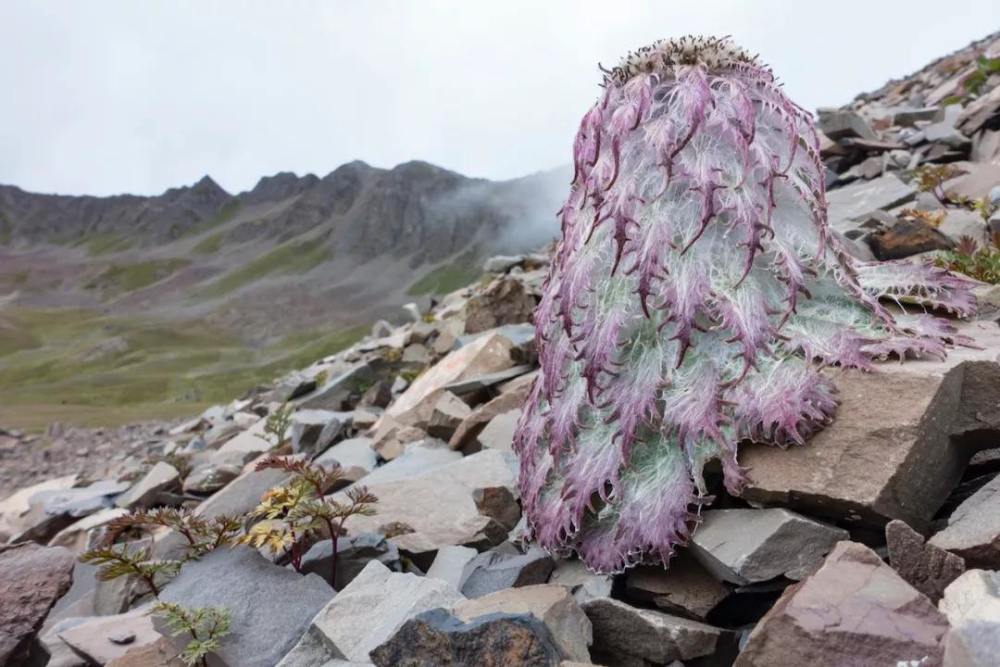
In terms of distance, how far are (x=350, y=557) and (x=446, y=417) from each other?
246cm

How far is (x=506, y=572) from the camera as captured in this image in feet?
12.8

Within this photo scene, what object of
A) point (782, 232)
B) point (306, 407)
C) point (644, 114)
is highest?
point (644, 114)

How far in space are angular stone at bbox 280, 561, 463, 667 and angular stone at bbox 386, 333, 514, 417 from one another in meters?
4.21

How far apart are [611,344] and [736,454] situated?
0.79 m

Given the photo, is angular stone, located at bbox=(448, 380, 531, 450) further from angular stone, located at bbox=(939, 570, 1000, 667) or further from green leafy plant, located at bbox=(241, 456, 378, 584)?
angular stone, located at bbox=(939, 570, 1000, 667)

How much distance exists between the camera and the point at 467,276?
141 m

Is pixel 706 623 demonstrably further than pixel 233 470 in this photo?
No

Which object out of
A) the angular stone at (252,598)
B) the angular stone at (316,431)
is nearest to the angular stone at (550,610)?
the angular stone at (252,598)


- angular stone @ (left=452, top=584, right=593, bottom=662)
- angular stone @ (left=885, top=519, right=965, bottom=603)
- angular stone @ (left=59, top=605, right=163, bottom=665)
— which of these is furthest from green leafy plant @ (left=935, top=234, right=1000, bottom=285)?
angular stone @ (left=59, top=605, right=163, bottom=665)

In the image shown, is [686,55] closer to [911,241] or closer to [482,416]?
[482,416]

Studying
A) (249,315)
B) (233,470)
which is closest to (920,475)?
(233,470)

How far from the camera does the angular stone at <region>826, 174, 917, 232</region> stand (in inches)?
323

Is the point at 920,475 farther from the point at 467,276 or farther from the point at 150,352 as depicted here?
the point at 467,276

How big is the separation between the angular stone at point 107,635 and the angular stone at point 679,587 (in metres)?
2.49
